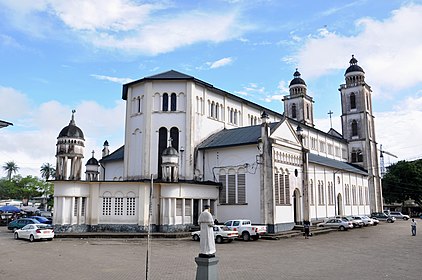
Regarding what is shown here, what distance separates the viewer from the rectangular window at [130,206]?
30791mm

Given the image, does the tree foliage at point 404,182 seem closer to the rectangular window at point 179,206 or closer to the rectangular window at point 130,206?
the rectangular window at point 179,206

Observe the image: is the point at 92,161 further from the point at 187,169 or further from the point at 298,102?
the point at 298,102

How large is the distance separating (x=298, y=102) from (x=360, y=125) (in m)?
11.4

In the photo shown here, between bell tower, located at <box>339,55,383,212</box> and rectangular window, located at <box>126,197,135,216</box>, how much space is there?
153 feet

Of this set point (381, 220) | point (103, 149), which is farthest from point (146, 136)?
point (381, 220)

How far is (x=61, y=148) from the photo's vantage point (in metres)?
32.8

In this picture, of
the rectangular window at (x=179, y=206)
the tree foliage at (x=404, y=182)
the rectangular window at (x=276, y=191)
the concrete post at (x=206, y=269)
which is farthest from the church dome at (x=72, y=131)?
the tree foliage at (x=404, y=182)

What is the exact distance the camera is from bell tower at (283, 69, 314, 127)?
6769 centimetres

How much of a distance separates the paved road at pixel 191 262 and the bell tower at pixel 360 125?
43943 mm

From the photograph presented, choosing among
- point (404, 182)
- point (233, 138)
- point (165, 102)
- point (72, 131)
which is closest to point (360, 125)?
point (404, 182)

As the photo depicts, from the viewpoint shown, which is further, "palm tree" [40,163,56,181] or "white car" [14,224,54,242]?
"palm tree" [40,163,56,181]

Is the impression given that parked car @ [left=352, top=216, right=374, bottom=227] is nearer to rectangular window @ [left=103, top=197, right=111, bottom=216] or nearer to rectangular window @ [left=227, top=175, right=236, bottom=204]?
rectangular window @ [left=227, top=175, right=236, bottom=204]

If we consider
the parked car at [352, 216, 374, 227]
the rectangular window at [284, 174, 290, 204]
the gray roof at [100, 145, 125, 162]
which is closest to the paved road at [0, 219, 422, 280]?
the rectangular window at [284, 174, 290, 204]

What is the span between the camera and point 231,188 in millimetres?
34750
